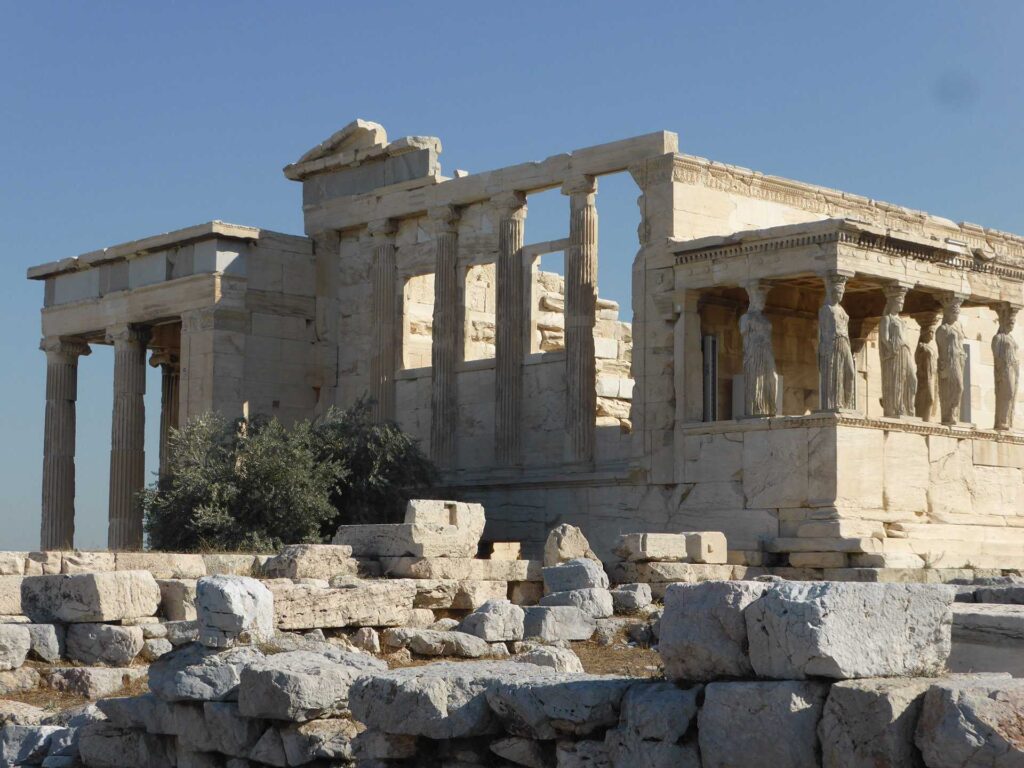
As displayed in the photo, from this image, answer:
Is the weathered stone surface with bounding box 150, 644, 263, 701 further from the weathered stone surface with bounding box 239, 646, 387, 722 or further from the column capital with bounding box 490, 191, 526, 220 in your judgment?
the column capital with bounding box 490, 191, 526, 220

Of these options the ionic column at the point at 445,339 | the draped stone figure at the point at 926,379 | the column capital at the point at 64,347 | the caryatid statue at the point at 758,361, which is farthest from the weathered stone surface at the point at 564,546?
the column capital at the point at 64,347

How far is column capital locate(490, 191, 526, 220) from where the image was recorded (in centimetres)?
2175

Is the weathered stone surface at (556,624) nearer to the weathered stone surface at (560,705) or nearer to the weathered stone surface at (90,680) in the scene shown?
the weathered stone surface at (90,680)

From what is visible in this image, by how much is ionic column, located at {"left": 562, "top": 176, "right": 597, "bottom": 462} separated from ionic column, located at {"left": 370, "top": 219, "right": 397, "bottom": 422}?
10.8 ft

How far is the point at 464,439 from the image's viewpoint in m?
22.4

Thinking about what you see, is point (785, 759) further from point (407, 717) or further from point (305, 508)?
point (305, 508)

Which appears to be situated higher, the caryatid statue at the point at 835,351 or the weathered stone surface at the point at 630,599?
the caryatid statue at the point at 835,351

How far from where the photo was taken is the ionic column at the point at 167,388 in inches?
1056

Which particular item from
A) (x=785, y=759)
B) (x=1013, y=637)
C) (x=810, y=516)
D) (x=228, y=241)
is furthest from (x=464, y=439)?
(x=785, y=759)

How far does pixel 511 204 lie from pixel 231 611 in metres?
13.2

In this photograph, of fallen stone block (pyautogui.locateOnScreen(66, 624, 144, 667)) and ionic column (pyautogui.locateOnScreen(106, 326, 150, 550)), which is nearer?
fallen stone block (pyautogui.locateOnScreen(66, 624, 144, 667))

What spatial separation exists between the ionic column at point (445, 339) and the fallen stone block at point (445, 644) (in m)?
9.66

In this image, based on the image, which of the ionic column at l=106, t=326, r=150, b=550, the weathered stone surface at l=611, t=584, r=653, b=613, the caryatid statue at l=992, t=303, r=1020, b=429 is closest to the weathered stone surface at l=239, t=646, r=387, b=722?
the weathered stone surface at l=611, t=584, r=653, b=613

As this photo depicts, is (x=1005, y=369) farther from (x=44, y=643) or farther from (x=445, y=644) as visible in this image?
(x=44, y=643)
